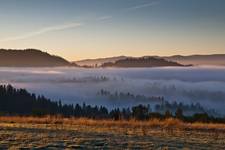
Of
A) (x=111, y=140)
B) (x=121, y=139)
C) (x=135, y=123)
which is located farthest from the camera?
(x=135, y=123)

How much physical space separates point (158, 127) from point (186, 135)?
4.91 metres

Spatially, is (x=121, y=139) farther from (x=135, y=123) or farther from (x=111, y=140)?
(x=135, y=123)

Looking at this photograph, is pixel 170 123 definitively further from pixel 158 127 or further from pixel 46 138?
pixel 46 138

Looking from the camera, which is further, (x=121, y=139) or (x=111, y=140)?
(x=121, y=139)

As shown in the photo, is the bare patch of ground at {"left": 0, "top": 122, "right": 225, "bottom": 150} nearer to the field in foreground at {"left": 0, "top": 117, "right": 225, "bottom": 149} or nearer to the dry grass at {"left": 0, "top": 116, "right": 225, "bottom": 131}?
the field in foreground at {"left": 0, "top": 117, "right": 225, "bottom": 149}

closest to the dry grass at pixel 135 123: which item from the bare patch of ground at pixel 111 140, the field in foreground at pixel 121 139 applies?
the field in foreground at pixel 121 139

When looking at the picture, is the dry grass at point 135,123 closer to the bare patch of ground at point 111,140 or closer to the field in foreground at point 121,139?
the field in foreground at point 121,139

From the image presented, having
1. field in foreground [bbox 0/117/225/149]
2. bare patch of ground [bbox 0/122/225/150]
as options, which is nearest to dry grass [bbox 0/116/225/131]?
field in foreground [bbox 0/117/225/149]

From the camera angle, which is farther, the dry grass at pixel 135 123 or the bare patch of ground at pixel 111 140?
the dry grass at pixel 135 123

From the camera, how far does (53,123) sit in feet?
106

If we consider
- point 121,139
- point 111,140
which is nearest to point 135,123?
point 121,139

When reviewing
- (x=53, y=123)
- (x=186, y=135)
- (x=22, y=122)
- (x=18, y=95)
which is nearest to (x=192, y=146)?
(x=186, y=135)

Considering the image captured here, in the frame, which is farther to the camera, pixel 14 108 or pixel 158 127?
pixel 14 108

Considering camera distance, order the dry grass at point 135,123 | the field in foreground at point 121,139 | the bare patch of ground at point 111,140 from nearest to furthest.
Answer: the bare patch of ground at point 111,140
the field in foreground at point 121,139
the dry grass at point 135,123
